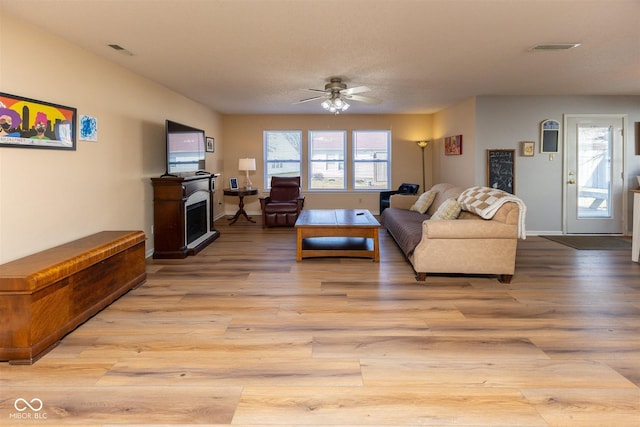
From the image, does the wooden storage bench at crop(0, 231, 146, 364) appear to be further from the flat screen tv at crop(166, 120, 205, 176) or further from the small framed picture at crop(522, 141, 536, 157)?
the small framed picture at crop(522, 141, 536, 157)

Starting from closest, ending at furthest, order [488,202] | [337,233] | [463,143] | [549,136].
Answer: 1. [488,202]
2. [337,233]
3. [549,136]
4. [463,143]

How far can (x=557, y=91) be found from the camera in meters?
6.27

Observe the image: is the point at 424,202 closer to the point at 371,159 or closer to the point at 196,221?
the point at 371,159

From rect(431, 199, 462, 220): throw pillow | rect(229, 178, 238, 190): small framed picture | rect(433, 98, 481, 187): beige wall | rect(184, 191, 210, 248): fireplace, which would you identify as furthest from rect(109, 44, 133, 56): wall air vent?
rect(433, 98, 481, 187): beige wall

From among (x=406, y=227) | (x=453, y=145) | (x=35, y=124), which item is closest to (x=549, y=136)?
(x=453, y=145)

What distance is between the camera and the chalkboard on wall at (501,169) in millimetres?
6648

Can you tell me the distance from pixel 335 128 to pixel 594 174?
4977 millimetres

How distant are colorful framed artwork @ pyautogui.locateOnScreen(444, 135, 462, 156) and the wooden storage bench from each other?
5695mm

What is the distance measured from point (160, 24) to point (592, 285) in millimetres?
4474

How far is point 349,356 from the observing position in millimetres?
2482

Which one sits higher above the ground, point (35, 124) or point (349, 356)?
point (35, 124)

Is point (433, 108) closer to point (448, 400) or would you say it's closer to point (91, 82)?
point (91, 82)

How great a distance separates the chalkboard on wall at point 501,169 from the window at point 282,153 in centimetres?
421

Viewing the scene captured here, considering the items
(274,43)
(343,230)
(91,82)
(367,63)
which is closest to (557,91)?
(367,63)
